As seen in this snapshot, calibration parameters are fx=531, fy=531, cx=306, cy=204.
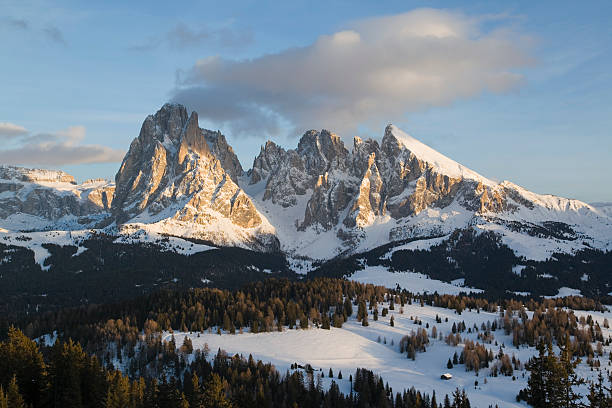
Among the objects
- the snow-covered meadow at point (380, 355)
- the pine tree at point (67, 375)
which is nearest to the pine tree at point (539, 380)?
the snow-covered meadow at point (380, 355)

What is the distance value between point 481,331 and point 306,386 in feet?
280

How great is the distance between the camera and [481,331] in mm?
196375

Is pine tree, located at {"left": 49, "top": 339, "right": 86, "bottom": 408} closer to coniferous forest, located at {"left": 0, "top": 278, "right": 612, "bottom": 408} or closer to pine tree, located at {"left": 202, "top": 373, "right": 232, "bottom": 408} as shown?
coniferous forest, located at {"left": 0, "top": 278, "right": 612, "bottom": 408}

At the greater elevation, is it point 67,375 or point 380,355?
point 67,375

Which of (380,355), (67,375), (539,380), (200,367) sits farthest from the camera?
(380,355)

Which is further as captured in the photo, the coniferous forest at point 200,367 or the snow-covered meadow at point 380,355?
the snow-covered meadow at point 380,355

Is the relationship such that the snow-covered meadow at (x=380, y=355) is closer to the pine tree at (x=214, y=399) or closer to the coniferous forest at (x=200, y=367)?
the coniferous forest at (x=200, y=367)

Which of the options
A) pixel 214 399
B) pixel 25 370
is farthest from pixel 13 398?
pixel 214 399

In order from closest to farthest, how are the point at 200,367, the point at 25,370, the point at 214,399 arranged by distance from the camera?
the point at 25,370
the point at 214,399
the point at 200,367

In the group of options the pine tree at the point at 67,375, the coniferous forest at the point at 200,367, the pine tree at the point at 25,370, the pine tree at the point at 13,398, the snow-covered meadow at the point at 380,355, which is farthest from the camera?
the snow-covered meadow at the point at 380,355

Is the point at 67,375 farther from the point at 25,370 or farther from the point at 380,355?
the point at 380,355

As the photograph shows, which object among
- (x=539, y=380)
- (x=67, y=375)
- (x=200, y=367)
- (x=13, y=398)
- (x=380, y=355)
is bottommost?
(x=380, y=355)

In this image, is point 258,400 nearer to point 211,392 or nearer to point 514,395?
point 211,392

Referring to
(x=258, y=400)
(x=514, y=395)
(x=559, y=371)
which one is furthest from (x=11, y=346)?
(x=514, y=395)
